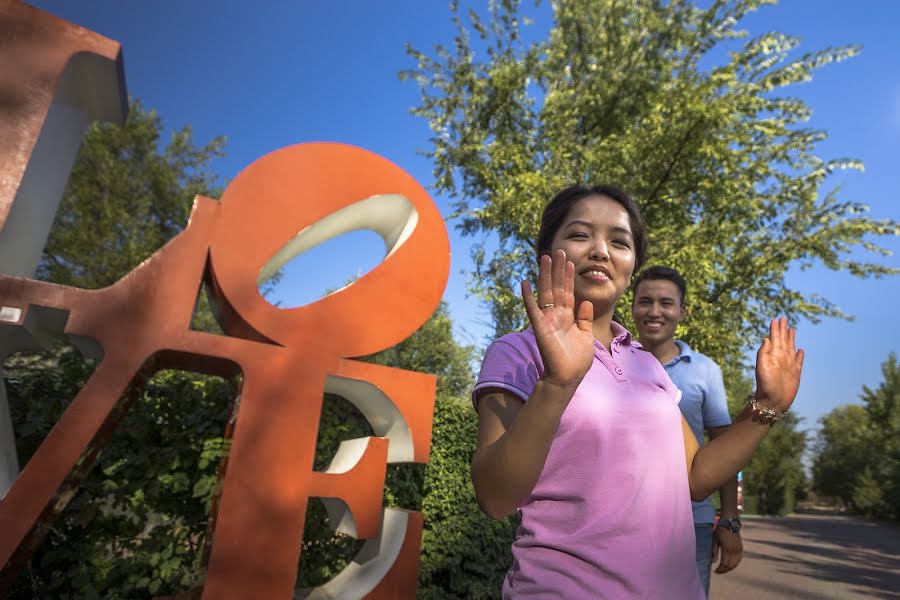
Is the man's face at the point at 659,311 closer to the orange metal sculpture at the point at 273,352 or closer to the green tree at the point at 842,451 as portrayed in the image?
the orange metal sculpture at the point at 273,352

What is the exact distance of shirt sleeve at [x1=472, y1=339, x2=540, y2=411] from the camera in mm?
1151

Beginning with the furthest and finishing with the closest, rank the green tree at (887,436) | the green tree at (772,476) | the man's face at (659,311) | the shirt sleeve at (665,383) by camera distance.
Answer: the green tree at (772,476) < the green tree at (887,436) < the man's face at (659,311) < the shirt sleeve at (665,383)

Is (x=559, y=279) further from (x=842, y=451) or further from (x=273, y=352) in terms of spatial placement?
(x=842, y=451)

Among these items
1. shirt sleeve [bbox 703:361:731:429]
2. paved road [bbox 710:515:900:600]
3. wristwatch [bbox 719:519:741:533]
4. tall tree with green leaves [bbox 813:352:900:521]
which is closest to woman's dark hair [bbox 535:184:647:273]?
shirt sleeve [bbox 703:361:731:429]

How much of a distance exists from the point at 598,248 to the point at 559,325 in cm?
38

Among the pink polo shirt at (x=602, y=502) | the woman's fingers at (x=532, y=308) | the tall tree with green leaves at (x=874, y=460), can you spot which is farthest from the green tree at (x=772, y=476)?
the woman's fingers at (x=532, y=308)

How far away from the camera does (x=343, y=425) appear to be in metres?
4.28

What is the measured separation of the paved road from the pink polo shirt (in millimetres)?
6528

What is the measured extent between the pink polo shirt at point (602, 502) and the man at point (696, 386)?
5.01 feet

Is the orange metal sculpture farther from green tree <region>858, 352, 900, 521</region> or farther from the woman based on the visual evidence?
green tree <region>858, 352, 900, 521</region>

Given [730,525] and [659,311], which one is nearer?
[730,525]

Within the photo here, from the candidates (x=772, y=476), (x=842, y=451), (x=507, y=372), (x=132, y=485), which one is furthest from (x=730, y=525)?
(x=842, y=451)

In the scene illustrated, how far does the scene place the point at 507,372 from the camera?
117cm

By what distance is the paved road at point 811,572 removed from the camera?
6891 mm
